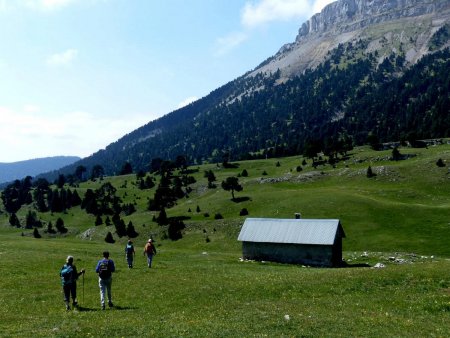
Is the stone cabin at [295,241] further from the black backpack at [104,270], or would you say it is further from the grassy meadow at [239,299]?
the black backpack at [104,270]

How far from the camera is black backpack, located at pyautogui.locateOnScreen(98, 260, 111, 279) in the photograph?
2536 cm

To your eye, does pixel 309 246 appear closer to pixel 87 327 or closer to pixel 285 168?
pixel 87 327

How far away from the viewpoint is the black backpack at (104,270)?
25361mm

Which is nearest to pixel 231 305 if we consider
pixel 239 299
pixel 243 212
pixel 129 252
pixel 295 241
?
pixel 239 299

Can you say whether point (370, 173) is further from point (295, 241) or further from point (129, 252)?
point (129, 252)

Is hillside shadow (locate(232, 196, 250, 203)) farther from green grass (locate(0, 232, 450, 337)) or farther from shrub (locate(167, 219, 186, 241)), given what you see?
green grass (locate(0, 232, 450, 337))

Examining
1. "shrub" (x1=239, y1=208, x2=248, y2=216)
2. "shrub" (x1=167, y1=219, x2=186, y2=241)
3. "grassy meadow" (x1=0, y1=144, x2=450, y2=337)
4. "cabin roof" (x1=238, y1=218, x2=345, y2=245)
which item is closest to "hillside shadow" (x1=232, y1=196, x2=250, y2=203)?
"shrub" (x1=239, y1=208, x2=248, y2=216)

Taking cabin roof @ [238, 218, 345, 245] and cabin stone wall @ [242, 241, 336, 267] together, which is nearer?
cabin stone wall @ [242, 241, 336, 267]

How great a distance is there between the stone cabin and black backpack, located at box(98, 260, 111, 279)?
4066cm

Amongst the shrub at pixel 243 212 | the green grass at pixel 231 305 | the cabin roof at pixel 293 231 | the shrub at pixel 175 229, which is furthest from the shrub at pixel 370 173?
the green grass at pixel 231 305

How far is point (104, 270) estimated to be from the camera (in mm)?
25453

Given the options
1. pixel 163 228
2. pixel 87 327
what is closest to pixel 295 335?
pixel 87 327

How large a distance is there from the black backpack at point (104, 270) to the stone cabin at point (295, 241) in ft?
133

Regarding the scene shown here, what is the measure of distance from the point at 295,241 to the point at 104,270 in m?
41.6
